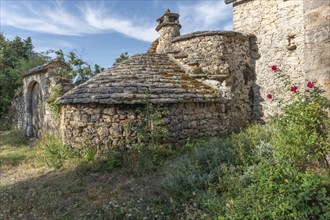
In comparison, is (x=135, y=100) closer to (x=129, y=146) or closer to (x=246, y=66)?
(x=129, y=146)

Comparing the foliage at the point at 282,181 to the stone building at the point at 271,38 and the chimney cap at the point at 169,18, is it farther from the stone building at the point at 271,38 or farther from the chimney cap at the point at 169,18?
the chimney cap at the point at 169,18

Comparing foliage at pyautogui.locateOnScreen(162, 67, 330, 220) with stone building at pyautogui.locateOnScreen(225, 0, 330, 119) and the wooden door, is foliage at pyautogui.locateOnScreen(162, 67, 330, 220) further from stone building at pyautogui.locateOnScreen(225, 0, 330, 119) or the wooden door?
the wooden door

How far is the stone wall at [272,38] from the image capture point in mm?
7684

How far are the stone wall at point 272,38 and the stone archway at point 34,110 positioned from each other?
8.96 m

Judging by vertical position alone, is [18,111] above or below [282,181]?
above

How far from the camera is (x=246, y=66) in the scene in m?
8.73

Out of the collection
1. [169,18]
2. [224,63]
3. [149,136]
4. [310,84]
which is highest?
[169,18]

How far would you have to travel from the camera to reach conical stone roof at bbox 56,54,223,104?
6543 mm

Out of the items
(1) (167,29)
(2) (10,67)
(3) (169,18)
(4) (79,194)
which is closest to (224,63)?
(1) (167,29)

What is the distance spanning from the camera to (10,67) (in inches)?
646

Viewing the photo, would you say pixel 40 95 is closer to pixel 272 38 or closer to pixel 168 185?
pixel 168 185

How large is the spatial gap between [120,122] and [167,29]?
6.91 m

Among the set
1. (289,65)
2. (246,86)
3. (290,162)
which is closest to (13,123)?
(246,86)

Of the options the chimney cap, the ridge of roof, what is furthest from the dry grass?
the chimney cap
